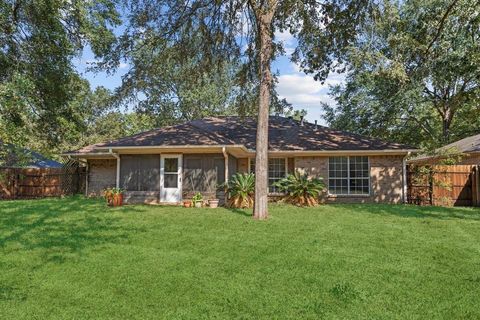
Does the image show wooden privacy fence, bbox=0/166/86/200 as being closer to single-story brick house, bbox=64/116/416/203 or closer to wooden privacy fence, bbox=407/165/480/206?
single-story brick house, bbox=64/116/416/203

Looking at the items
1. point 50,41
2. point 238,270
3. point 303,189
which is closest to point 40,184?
point 50,41

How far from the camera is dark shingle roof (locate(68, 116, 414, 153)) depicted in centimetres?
1476

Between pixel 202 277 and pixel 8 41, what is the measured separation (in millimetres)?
10690

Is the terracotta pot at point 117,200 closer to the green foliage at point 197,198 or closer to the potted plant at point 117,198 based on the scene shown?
the potted plant at point 117,198

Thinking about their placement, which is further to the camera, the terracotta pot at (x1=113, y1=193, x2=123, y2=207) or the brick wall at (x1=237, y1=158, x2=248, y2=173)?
the brick wall at (x1=237, y1=158, x2=248, y2=173)

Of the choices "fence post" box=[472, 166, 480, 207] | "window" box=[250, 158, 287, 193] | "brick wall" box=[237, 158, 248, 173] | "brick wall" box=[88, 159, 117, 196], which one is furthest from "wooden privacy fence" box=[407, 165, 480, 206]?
"brick wall" box=[88, 159, 117, 196]

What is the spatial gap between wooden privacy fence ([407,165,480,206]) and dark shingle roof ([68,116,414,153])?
4.85 ft

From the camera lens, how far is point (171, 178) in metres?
14.9

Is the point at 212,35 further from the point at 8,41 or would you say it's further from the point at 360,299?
the point at 360,299

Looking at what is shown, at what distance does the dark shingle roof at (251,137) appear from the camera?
48.4 feet

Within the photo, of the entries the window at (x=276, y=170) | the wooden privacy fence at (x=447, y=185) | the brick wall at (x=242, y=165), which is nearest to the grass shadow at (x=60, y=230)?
the brick wall at (x=242, y=165)

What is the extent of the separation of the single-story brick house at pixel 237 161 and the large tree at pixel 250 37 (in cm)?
265

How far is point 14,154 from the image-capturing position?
3432mm

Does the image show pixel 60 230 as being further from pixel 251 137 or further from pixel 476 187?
pixel 476 187
